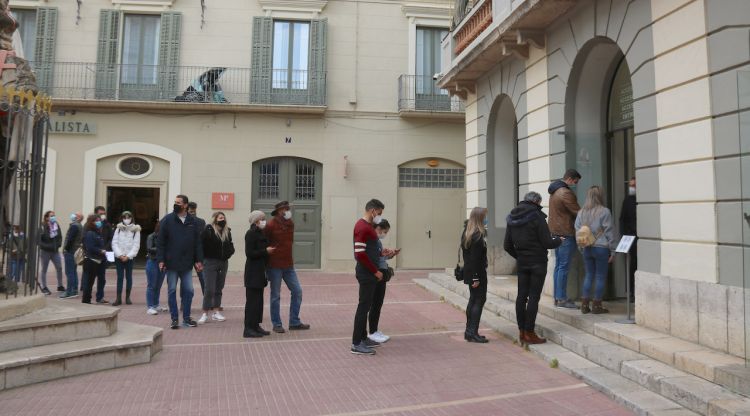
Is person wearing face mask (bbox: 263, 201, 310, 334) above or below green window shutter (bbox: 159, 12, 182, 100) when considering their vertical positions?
below

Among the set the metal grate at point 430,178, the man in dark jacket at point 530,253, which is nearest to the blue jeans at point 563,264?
the man in dark jacket at point 530,253

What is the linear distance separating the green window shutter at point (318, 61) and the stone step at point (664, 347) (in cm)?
1076

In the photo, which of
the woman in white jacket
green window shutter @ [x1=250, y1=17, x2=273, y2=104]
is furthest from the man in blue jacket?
green window shutter @ [x1=250, y1=17, x2=273, y2=104]

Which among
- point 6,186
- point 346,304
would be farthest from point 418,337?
point 6,186

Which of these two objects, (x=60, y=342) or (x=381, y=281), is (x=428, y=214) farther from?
(x=60, y=342)

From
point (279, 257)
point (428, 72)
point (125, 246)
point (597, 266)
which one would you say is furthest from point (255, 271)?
point (428, 72)

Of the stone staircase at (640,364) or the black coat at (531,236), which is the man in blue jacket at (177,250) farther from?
the black coat at (531,236)

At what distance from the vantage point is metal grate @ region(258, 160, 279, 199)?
1680cm

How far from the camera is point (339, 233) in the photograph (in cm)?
1683

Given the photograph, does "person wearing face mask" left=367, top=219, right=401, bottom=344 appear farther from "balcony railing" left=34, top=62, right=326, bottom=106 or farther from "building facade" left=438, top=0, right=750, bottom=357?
"balcony railing" left=34, top=62, right=326, bottom=106

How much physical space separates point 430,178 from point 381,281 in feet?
36.6

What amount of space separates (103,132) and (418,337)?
13.3 metres

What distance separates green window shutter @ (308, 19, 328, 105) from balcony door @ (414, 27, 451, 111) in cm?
315

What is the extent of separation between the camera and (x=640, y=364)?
5215 mm
